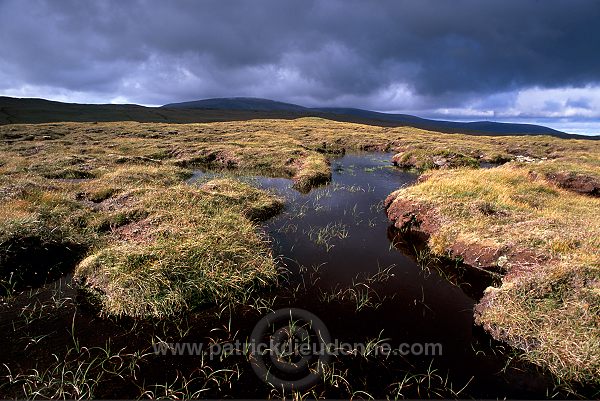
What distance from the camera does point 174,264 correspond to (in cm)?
1058

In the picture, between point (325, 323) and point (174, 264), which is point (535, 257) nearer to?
point (325, 323)

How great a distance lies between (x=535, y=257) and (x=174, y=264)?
41.6 feet

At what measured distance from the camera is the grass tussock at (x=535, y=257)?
775 cm

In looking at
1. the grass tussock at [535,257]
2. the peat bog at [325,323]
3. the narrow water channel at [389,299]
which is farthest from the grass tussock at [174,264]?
the grass tussock at [535,257]

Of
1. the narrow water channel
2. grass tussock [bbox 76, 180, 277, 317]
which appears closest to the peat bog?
the narrow water channel

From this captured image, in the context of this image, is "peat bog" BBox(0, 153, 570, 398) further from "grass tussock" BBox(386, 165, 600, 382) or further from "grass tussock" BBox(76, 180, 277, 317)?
"grass tussock" BBox(386, 165, 600, 382)

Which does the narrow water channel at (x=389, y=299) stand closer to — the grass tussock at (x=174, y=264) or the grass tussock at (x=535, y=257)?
the grass tussock at (x=535, y=257)

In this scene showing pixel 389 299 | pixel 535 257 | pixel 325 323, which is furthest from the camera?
pixel 535 257

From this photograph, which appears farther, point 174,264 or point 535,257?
point 535,257

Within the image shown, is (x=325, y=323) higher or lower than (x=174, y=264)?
lower

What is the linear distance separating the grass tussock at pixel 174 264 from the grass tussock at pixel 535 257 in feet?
25.5

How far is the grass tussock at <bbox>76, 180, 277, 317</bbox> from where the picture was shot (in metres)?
9.50

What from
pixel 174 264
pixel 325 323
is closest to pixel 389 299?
pixel 325 323

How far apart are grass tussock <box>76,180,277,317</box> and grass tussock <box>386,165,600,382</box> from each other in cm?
777
